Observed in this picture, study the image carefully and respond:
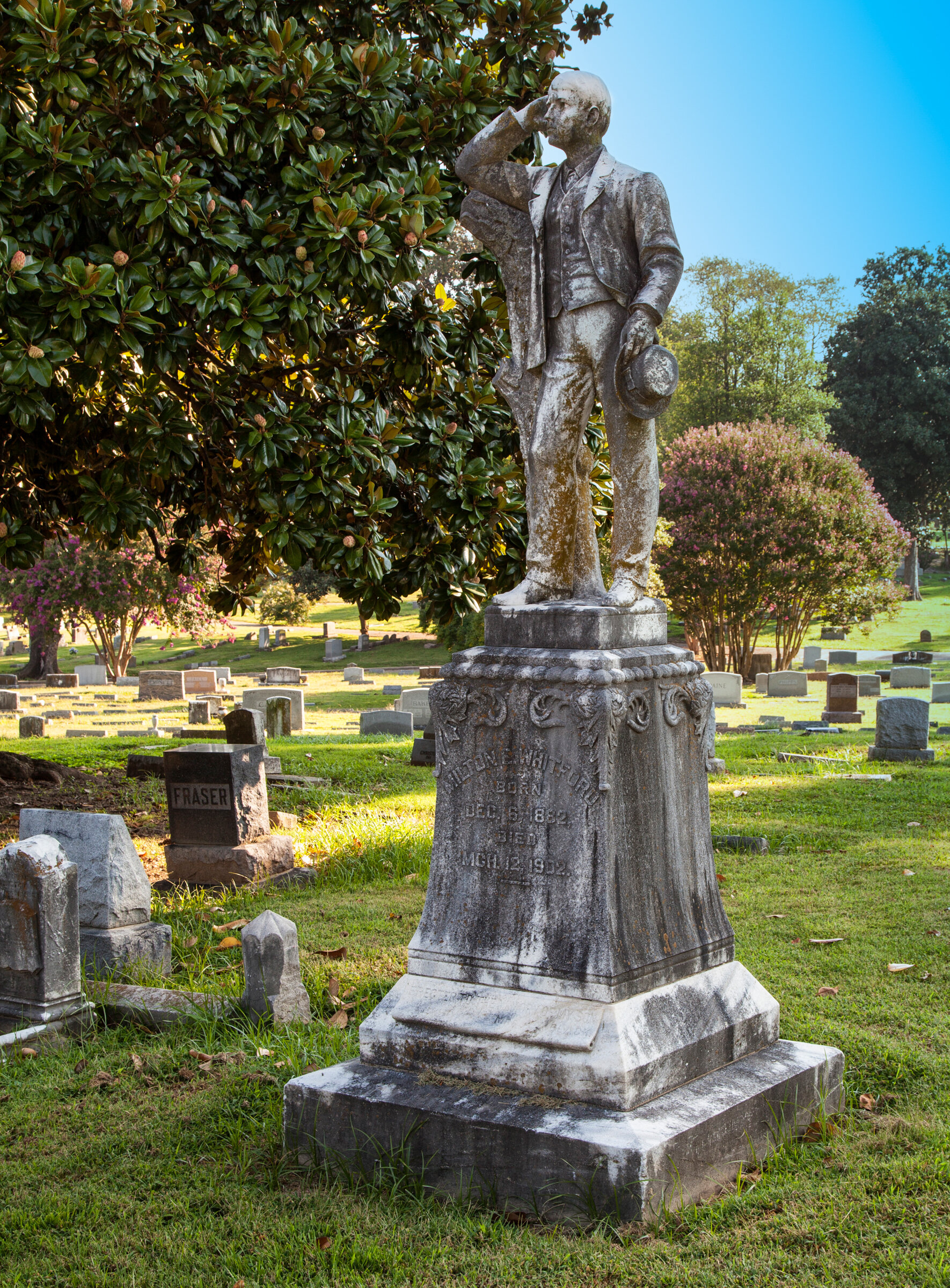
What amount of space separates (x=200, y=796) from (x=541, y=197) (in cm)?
592

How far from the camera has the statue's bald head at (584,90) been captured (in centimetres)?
442

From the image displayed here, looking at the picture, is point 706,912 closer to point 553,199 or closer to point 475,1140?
point 475,1140

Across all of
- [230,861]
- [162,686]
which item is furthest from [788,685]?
[230,861]

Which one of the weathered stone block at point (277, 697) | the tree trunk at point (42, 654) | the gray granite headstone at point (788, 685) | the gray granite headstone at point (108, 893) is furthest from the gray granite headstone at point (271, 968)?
the tree trunk at point (42, 654)

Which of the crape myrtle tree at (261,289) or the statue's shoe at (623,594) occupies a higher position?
the crape myrtle tree at (261,289)

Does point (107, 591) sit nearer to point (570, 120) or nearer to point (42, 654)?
point (42, 654)

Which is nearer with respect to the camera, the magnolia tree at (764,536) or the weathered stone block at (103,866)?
the weathered stone block at (103,866)

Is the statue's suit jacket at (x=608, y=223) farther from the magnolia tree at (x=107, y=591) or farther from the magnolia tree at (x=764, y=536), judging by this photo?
the magnolia tree at (x=764, y=536)

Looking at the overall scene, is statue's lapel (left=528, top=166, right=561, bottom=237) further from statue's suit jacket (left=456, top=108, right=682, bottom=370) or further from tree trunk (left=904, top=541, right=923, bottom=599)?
tree trunk (left=904, top=541, right=923, bottom=599)

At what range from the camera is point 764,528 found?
2709cm

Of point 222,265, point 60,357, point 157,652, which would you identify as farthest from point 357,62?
point 157,652

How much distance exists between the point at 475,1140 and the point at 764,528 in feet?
80.6

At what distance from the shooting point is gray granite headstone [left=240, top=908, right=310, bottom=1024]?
5.52 m

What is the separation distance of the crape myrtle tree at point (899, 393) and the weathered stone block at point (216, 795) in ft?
126
